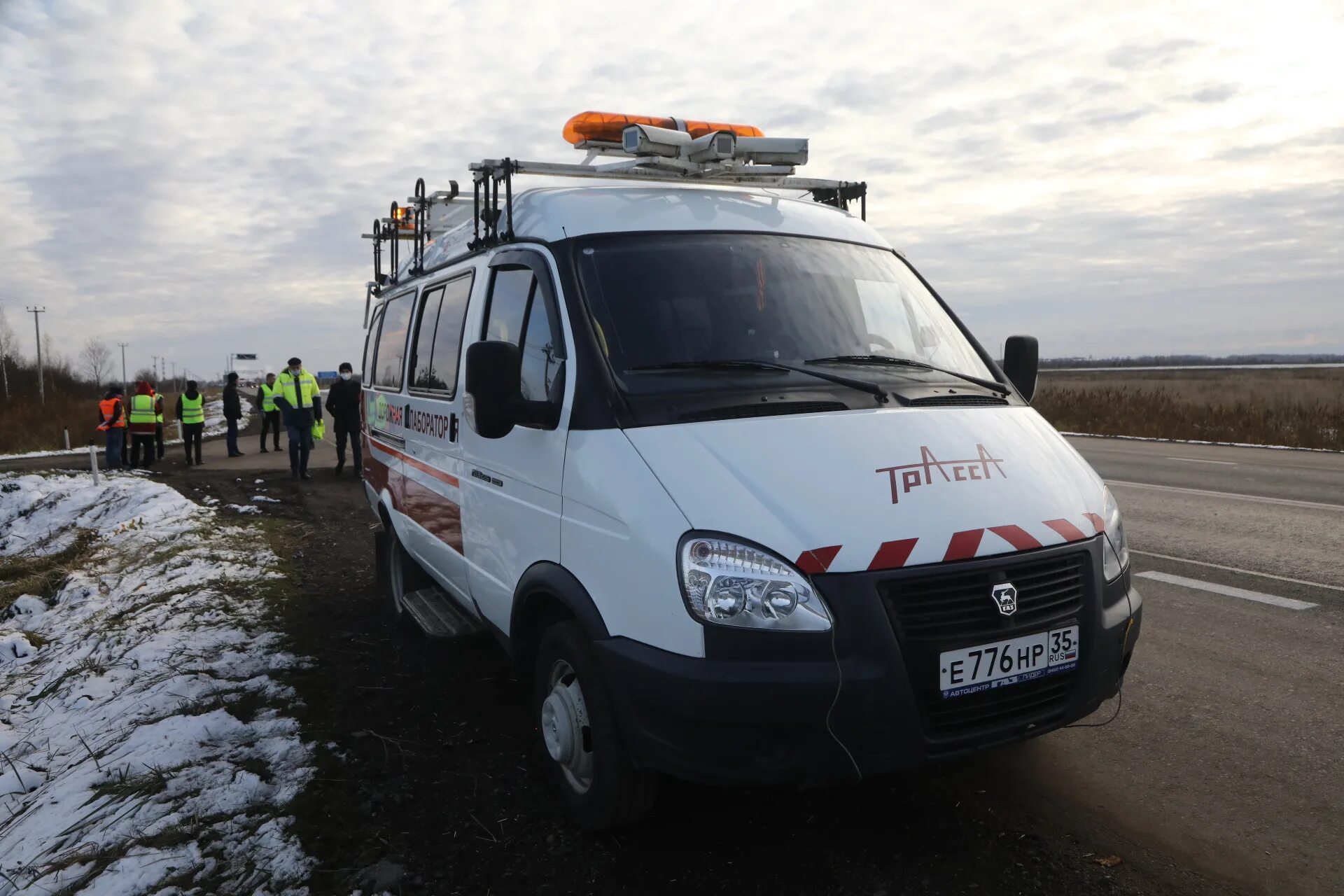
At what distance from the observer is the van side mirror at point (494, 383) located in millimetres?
3238

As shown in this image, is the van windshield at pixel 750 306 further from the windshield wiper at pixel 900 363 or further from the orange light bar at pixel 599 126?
the orange light bar at pixel 599 126

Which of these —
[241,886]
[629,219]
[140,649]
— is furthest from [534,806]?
[140,649]

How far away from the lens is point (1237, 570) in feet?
22.8

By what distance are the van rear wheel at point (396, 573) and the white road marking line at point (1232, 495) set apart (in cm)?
894

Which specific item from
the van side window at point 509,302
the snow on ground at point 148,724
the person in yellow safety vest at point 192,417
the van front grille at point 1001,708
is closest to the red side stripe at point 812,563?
the van front grille at point 1001,708

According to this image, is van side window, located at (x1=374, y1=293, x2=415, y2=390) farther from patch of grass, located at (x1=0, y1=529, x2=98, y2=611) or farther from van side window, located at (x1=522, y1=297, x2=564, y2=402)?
patch of grass, located at (x1=0, y1=529, x2=98, y2=611)

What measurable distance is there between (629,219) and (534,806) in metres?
2.38

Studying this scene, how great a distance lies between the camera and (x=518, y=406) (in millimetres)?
3381

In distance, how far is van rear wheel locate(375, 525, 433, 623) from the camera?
586 centimetres

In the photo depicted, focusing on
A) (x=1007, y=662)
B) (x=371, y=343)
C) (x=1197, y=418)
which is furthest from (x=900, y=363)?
(x=1197, y=418)

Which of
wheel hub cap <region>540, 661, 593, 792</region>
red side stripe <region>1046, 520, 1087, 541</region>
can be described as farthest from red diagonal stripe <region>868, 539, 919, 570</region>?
wheel hub cap <region>540, 661, 593, 792</region>

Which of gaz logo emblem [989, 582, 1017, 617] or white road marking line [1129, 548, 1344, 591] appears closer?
gaz logo emblem [989, 582, 1017, 617]

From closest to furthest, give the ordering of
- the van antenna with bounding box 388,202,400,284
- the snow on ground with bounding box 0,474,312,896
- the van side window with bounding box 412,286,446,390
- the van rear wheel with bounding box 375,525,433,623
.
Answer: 1. the snow on ground with bounding box 0,474,312,896
2. the van side window with bounding box 412,286,446,390
3. the van rear wheel with bounding box 375,525,433,623
4. the van antenna with bounding box 388,202,400,284

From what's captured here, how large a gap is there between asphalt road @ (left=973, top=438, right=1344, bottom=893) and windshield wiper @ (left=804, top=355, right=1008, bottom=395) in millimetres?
1528
